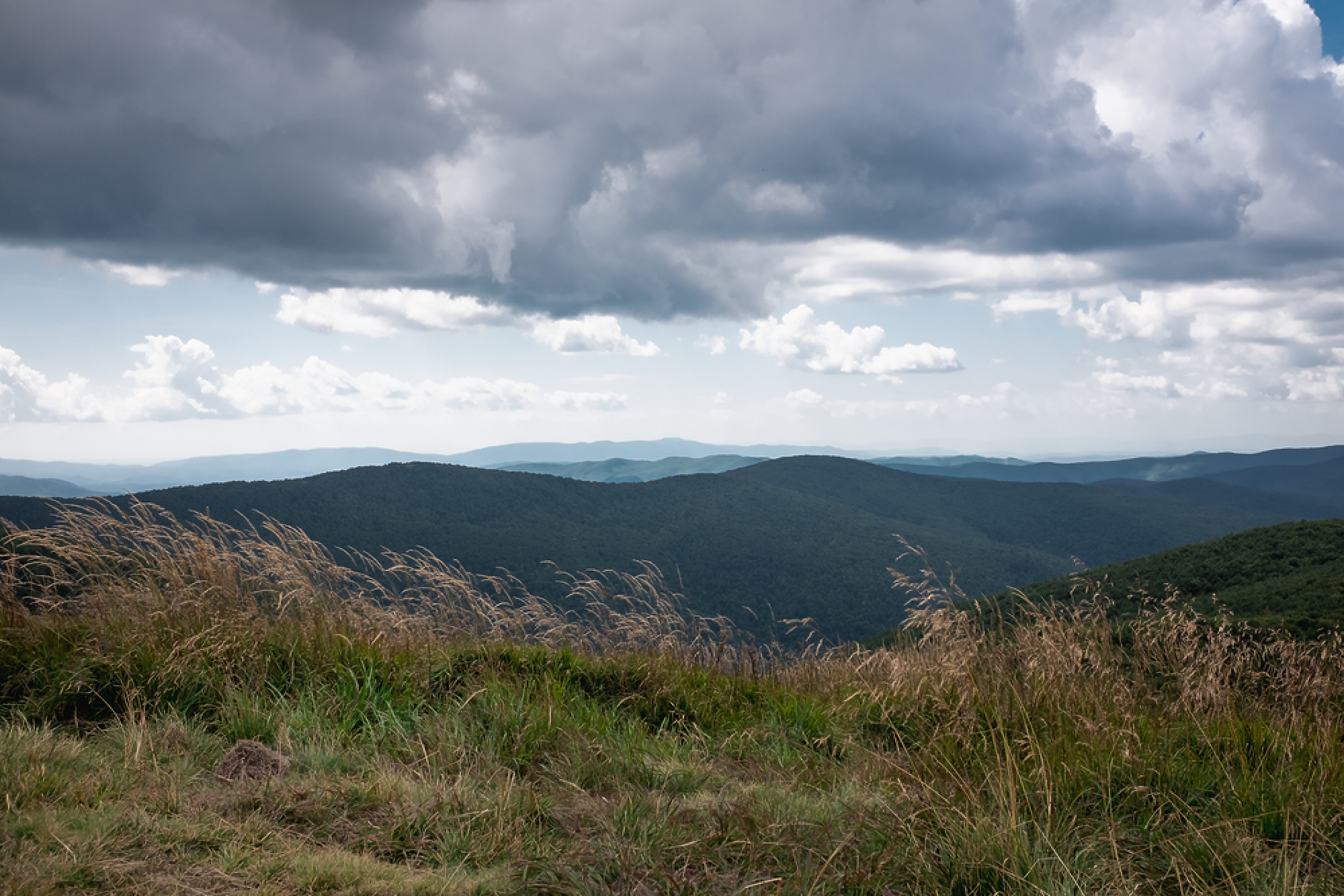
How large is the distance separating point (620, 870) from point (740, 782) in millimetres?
1248

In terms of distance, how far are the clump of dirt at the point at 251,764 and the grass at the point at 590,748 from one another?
0.30 ft

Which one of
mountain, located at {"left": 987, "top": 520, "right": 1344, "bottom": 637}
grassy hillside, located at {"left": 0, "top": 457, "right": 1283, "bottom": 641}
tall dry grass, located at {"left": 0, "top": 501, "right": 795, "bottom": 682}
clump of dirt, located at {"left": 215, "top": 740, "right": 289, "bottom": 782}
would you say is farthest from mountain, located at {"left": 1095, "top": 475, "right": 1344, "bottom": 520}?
clump of dirt, located at {"left": 215, "top": 740, "right": 289, "bottom": 782}

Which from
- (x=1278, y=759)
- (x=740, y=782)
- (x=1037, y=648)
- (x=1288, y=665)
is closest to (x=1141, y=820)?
(x=1278, y=759)

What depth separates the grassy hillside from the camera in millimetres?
81188

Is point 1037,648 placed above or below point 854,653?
above

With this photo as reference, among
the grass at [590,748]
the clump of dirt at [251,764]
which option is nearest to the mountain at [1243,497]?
the grass at [590,748]

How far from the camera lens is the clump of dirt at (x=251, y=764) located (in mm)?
3434

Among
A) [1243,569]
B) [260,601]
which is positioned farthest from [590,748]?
[1243,569]

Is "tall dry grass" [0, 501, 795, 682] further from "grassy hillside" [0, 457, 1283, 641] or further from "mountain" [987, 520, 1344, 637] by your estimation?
"grassy hillside" [0, 457, 1283, 641]

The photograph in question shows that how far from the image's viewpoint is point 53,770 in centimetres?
322

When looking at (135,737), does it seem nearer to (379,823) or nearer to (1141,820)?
(379,823)

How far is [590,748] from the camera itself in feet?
12.4

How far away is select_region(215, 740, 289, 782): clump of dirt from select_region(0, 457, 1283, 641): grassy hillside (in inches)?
2363

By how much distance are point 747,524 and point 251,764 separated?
10562 cm
